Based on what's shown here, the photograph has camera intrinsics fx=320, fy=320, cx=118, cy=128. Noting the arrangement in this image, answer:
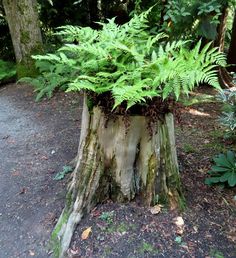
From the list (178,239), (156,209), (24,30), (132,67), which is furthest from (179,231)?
(24,30)

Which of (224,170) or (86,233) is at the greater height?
(224,170)

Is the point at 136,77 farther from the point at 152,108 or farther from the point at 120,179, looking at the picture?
the point at 120,179

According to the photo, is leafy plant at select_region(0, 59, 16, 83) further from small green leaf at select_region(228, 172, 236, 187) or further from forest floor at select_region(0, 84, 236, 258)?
small green leaf at select_region(228, 172, 236, 187)

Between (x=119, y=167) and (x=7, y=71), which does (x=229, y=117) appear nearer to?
(x=119, y=167)

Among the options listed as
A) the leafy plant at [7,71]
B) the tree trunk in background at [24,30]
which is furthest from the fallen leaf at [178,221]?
the leafy plant at [7,71]

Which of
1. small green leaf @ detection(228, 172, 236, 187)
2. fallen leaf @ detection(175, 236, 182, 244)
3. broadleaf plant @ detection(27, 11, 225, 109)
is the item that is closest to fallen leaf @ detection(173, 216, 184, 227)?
fallen leaf @ detection(175, 236, 182, 244)

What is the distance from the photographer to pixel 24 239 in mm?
3193

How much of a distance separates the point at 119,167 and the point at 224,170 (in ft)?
4.18

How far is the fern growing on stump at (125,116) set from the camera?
2.55 meters

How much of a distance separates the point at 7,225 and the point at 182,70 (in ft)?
7.93

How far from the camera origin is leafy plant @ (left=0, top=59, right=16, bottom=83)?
311 inches

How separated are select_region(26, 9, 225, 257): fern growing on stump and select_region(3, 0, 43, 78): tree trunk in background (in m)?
4.48

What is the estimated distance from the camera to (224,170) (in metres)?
3.54

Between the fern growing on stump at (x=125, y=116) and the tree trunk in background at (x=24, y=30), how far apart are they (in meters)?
4.48
